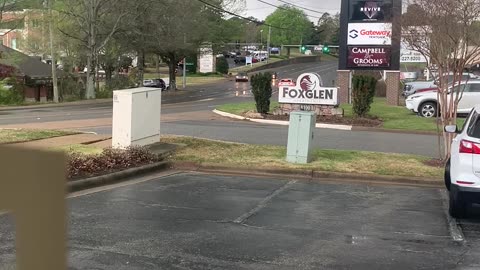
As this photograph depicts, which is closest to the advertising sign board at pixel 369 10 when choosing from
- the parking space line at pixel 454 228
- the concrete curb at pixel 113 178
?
the concrete curb at pixel 113 178

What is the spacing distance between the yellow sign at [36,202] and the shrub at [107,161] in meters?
7.55

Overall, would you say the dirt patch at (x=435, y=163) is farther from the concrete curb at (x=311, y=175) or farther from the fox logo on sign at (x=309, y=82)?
the fox logo on sign at (x=309, y=82)

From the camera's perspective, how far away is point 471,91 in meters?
24.0

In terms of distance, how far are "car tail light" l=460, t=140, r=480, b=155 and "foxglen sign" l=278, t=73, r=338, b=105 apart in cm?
1552

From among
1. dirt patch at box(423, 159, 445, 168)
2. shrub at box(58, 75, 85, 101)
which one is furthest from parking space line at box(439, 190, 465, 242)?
shrub at box(58, 75, 85, 101)

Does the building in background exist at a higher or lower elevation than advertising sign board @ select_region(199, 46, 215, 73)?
higher

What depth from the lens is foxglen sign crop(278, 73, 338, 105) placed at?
74.4ft

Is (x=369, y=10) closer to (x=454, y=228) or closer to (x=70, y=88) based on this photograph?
(x=454, y=228)

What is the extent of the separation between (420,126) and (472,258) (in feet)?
50.4

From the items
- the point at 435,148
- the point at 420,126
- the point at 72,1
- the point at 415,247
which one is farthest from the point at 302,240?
the point at 72,1

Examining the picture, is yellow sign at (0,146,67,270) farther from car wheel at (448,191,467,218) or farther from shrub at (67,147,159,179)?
shrub at (67,147,159,179)

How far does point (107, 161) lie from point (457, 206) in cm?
591

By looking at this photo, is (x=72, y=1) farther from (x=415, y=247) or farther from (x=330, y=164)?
(x=415, y=247)

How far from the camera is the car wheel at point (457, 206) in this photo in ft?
23.5
